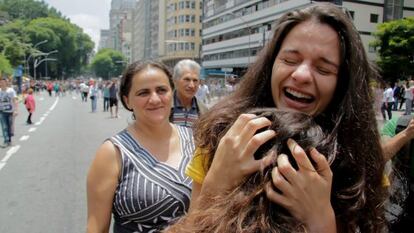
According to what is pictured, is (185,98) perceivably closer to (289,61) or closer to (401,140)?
(401,140)

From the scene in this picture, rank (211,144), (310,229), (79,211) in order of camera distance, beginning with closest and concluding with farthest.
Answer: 1. (310,229)
2. (211,144)
3. (79,211)

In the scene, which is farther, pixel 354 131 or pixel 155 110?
pixel 155 110

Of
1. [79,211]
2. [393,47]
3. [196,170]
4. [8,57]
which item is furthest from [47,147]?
[8,57]

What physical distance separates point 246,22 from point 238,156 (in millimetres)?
57161

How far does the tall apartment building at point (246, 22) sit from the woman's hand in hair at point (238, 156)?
34.9m

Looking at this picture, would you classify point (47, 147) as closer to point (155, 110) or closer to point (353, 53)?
point (155, 110)

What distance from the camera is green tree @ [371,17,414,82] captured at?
1412 inches

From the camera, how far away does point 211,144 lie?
4.47ft

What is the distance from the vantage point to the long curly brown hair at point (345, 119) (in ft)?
3.85

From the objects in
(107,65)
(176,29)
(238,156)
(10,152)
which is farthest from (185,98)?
(107,65)

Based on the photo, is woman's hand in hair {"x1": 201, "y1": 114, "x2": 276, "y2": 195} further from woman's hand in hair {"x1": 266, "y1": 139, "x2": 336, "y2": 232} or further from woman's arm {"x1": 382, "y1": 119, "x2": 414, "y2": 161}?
woman's arm {"x1": 382, "y1": 119, "x2": 414, "y2": 161}

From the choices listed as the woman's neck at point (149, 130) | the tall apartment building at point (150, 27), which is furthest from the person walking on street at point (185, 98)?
the tall apartment building at point (150, 27)

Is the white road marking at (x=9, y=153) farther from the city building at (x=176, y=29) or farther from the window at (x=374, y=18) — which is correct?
the city building at (x=176, y=29)

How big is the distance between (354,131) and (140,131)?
170 centimetres
